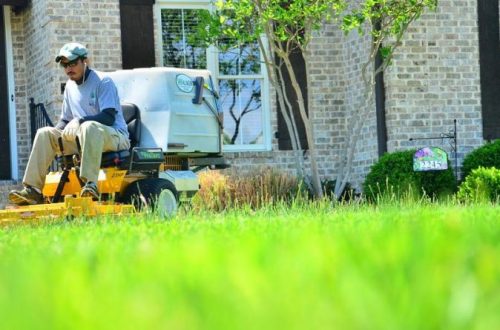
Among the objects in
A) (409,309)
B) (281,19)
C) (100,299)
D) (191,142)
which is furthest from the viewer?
(281,19)

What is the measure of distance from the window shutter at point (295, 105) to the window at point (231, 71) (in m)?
0.20

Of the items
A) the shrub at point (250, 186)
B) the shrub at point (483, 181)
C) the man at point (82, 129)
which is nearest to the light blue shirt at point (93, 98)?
the man at point (82, 129)

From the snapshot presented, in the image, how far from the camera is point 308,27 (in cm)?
1564

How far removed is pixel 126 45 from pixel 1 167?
2646 mm

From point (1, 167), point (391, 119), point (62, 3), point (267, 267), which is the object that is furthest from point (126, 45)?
point (267, 267)

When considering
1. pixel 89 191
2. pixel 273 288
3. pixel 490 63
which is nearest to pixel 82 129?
pixel 89 191

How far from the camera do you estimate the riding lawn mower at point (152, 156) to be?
10.3m

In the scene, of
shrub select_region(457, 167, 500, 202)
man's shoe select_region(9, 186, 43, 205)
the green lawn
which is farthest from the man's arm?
the green lawn

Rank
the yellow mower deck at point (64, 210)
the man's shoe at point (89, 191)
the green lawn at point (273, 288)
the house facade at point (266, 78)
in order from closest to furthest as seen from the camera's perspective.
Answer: the green lawn at point (273, 288) < the yellow mower deck at point (64, 210) < the man's shoe at point (89, 191) < the house facade at point (266, 78)

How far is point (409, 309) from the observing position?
1.97 m

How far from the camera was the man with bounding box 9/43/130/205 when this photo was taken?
10.5 metres

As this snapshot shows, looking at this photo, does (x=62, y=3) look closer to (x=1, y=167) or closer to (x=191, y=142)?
(x=1, y=167)

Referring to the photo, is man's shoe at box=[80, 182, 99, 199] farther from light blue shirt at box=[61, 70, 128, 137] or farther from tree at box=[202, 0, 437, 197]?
tree at box=[202, 0, 437, 197]

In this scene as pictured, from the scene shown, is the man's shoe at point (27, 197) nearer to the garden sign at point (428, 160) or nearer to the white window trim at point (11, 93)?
the garden sign at point (428, 160)
